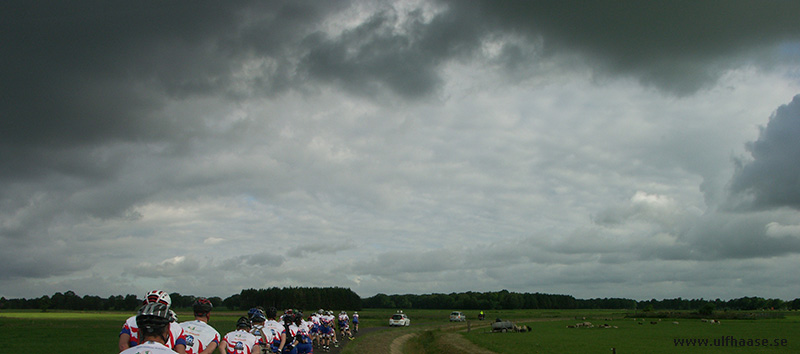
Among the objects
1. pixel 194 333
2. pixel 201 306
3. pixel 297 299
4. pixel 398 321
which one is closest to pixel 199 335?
pixel 194 333

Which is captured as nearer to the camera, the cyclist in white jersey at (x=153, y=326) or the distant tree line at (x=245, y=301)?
the cyclist in white jersey at (x=153, y=326)

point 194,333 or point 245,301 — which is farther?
point 245,301

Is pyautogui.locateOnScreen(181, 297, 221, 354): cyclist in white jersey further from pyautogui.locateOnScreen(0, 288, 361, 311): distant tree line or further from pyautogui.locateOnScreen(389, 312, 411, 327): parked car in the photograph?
pyautogui.locateOnScreen(0, 288, 361, 311): distant tree line

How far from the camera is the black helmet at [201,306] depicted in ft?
26.7

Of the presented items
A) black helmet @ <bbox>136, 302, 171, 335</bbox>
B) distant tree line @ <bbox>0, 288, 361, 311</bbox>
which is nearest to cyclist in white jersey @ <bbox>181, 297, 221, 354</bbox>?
black helmet @ <bbox>136, 302, 171, 335</bbox>

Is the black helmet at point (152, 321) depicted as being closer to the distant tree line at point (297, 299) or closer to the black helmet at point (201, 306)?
the black helmet at point (201, 306)

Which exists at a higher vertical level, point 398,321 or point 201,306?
point 201,306

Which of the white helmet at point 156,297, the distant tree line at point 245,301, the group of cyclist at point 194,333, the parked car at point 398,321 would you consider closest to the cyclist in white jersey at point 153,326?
the group of cyclist at point 194,333

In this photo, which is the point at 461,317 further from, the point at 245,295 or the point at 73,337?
the point at 245,295

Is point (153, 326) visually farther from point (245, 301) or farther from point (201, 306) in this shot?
point (245, 301)

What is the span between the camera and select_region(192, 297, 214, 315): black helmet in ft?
26.7

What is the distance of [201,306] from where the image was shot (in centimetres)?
822

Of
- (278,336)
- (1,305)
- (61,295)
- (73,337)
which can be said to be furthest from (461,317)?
(1,305)

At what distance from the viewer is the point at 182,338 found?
7.63 meters
